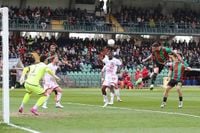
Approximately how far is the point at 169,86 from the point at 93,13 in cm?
4588

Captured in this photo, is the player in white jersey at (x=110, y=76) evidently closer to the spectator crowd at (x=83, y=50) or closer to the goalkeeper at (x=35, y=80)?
the goalkeeper at (x=35, y=80)

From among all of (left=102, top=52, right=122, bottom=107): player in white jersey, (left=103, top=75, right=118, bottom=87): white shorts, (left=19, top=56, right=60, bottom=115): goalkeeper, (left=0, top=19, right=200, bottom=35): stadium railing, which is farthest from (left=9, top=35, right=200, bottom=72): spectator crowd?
(left=19, top=56, right=60, bottom=115): goalkeeper

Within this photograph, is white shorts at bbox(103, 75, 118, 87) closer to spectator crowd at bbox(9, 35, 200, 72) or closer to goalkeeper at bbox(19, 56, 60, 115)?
goalkeeper at bbox(19, 56, 60, 115)

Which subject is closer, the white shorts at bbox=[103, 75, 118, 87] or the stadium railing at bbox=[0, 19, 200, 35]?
the white shorts at bbox=[103, 75, 118, 87]

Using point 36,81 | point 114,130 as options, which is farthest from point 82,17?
point 114,130

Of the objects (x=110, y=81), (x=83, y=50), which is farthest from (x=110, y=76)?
(x=83, y=50)

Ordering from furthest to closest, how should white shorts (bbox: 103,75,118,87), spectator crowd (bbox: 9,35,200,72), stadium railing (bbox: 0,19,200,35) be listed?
stadium railing (bbox: 0,19,200,35)
spectator crowd (bbox: 9,35,200,72)
white shorts (bbox: 103,75,118,87)

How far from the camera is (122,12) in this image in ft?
232

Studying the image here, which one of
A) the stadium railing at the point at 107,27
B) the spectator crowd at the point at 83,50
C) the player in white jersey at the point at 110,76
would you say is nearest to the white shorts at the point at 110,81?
the player in white jersey at the point at 110,76

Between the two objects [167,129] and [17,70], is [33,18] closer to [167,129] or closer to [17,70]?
[17,70]

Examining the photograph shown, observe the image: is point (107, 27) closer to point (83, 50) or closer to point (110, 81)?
point (83, 50)

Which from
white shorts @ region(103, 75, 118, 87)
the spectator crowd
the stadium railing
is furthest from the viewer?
the stadium railing

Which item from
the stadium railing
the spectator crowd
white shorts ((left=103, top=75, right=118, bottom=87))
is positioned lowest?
white shorts ((left=103, top=75, right=118, bottom=87))

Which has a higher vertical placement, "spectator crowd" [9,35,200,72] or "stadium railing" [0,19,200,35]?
"stadium railing" [0,19,200,35]
